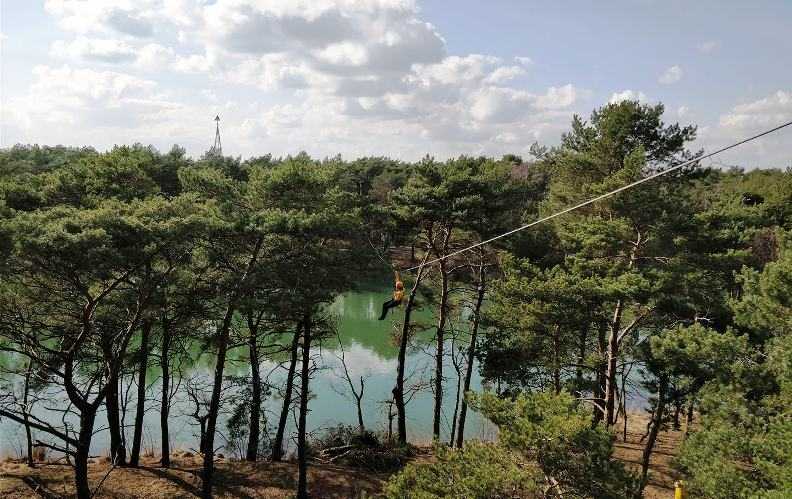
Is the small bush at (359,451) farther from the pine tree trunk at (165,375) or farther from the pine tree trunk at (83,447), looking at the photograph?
the pine tree trunk at (83,447)

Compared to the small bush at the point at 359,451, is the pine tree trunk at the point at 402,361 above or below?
above

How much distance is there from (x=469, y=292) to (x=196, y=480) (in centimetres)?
815

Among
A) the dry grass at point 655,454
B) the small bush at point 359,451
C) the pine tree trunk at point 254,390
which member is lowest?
the dry grass at point 655,454

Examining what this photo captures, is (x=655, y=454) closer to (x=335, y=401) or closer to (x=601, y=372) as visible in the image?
(x=601, y=372)

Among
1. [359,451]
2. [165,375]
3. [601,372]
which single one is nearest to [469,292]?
[601,372]

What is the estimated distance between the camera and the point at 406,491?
559 centimetres

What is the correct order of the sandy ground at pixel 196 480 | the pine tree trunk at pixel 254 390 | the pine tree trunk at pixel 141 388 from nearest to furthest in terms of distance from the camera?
the sandy ground at pixel 196 480, the pine tree trunk at pixel 141 388, the pine tree trunk at pixel 254 390

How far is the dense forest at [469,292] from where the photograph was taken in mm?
6508

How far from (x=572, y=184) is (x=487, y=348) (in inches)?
188

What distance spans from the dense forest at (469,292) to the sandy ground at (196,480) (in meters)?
0.50

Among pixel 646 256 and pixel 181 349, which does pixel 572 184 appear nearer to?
pixel 646 256

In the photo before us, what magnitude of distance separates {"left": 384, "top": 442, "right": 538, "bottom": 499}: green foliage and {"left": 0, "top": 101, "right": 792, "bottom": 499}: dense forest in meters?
0.02

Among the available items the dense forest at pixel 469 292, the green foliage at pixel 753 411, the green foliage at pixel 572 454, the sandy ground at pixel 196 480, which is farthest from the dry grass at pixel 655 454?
the green foliage at pixel 572 454

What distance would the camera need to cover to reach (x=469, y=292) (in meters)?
14.9
